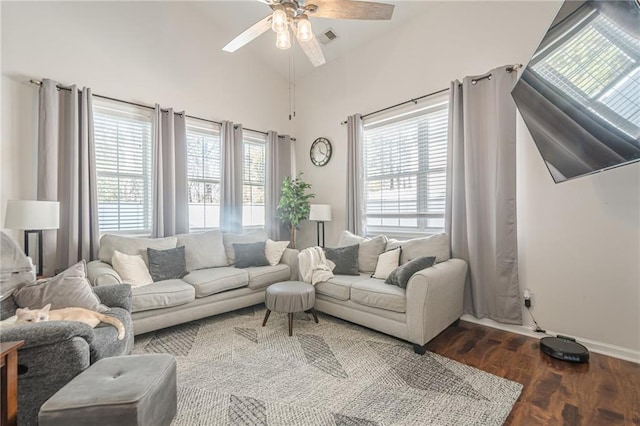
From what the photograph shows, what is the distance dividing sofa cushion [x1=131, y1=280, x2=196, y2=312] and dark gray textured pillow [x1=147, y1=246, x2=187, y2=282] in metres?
0.14

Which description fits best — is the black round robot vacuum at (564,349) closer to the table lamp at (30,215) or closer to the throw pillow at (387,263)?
the throw pillow at (387,263)

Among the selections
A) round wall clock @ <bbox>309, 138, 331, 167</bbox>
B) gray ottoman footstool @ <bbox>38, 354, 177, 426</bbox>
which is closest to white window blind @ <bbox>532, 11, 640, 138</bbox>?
gray ottoman footstool @ <bbox>38, 354, 177, 426</bbox>

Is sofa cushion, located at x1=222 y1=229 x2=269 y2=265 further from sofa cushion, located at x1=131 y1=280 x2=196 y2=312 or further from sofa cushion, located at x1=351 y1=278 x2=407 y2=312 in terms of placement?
sofa cushion, located at x1=351 y1=278 x2=407 y2=312

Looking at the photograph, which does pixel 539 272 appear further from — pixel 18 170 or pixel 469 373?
pixel 18 170

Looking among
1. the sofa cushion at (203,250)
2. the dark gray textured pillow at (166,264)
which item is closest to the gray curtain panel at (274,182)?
the sofa cushion at (203,250)

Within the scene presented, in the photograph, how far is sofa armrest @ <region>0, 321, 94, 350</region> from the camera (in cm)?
129

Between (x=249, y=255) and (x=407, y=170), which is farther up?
(x=407, y=170)

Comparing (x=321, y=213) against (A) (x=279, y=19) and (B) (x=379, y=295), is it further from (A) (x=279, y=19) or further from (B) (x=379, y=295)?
(A) (x=279, y=19)

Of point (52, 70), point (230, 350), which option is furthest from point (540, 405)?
point (52, 70)

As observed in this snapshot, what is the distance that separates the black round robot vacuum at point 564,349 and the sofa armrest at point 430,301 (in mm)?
717

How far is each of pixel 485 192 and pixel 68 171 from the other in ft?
13.9

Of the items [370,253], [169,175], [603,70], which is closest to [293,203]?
[370,253]

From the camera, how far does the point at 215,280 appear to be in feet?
9.69

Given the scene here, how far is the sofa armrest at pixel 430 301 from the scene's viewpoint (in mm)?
2275
